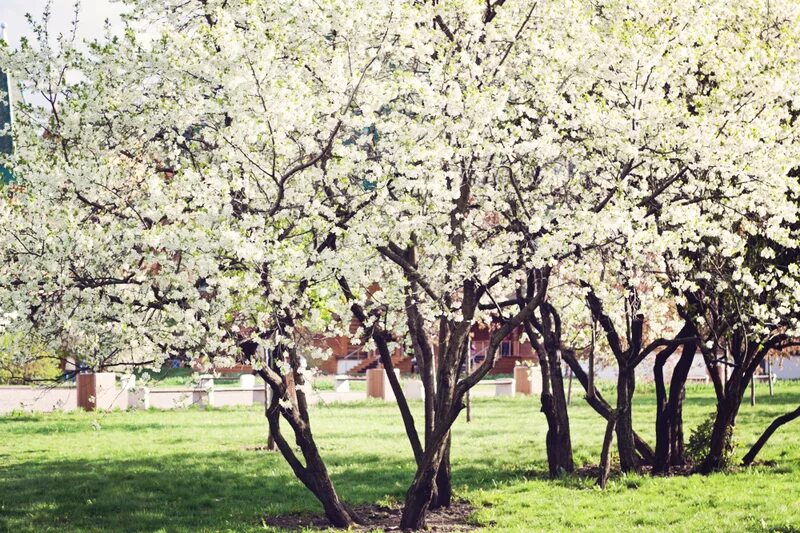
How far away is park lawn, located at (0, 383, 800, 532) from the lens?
13.2 m

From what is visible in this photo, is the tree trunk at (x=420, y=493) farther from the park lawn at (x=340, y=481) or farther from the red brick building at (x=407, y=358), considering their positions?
the red brick building at (x=407, y=358)

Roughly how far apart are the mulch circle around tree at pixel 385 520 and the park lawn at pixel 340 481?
10.2 inches

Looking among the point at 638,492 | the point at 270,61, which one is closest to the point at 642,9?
the point at 270,61

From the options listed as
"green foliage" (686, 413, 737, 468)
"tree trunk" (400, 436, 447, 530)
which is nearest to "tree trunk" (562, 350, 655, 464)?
"green foliage" (686, 413, 737, 468)

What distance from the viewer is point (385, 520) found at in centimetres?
1375

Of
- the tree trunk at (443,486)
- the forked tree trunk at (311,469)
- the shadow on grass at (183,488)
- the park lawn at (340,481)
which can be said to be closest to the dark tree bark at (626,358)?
the park lawn at (340,481)

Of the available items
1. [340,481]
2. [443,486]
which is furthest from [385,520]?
[340,481]

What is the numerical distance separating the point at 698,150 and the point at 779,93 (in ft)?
6.17

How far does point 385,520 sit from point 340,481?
3458 mm

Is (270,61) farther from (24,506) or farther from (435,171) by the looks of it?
(24,506)

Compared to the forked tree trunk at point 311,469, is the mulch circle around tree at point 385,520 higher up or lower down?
lower down

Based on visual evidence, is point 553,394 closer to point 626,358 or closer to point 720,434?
point 626,358

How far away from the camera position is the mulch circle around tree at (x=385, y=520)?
13062 mm

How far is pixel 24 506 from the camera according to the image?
14523mm
